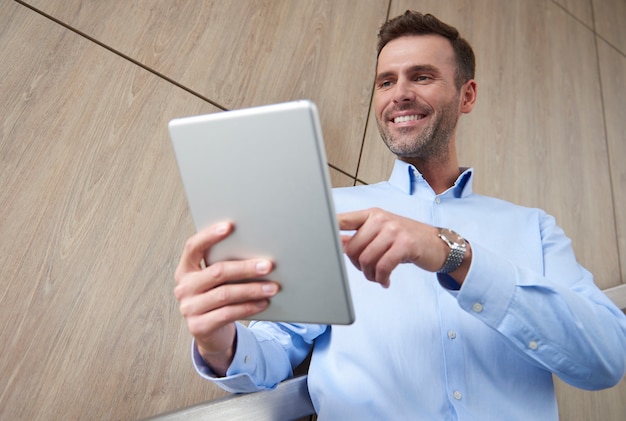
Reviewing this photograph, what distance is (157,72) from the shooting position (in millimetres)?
1203

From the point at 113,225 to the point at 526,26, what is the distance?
2059 millimetres

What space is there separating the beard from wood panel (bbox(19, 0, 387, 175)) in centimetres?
16

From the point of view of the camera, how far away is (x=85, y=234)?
1.06 metres

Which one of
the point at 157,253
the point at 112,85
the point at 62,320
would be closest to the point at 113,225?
the point at 157,253

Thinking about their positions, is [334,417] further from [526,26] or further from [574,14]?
[574,14]

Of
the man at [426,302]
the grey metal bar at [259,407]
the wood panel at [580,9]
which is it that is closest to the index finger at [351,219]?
the man at [426,302]

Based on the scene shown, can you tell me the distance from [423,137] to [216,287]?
883mm

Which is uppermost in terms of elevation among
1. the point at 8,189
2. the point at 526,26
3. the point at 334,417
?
the point at 526,26

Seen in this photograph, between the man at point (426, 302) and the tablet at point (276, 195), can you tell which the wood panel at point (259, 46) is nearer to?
the man at point (426, 302)

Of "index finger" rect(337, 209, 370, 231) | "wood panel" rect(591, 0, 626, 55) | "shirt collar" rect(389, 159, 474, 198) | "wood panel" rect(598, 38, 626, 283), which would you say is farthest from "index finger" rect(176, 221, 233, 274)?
"wood panel" rect(591, 0, 626, 55)

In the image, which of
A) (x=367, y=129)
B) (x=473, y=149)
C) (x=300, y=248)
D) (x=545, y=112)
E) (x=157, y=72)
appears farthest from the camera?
(x=545, y=112)

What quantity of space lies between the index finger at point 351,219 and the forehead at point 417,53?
2.75ft

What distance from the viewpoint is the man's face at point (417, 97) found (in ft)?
4.69

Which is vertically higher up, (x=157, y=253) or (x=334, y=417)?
(x=157, y=253)
